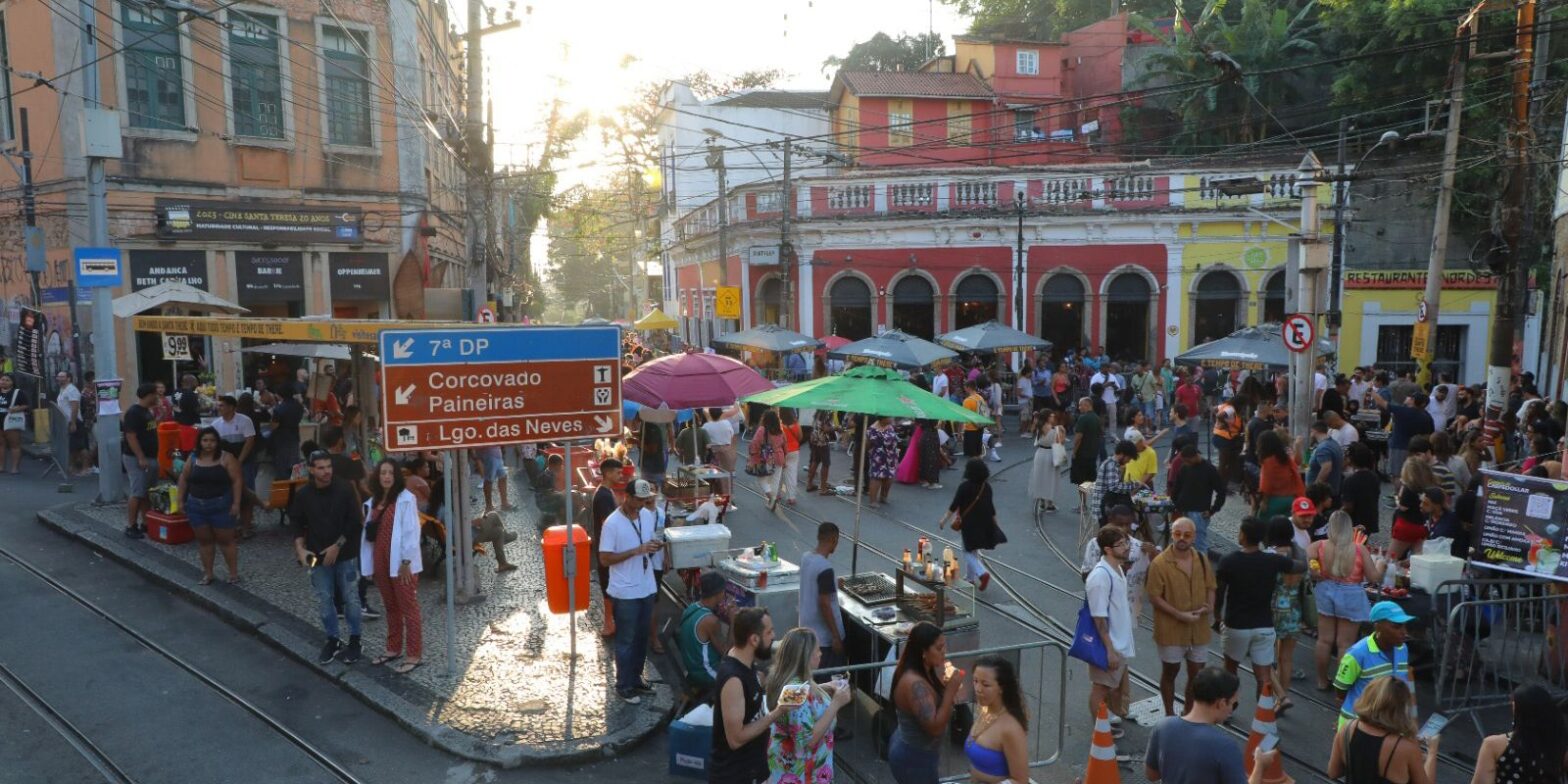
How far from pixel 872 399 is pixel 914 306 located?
23924mm

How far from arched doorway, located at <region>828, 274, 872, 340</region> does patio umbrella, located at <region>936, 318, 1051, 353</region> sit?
8.43 meters

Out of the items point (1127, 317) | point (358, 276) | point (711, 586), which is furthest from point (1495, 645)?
point (1127, 317)

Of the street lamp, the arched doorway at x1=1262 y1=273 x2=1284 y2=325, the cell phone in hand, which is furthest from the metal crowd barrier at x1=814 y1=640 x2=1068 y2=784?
the arched doorway at x1=1262 y1=273 x2=1284 y2=325

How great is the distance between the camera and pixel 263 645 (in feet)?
29.0

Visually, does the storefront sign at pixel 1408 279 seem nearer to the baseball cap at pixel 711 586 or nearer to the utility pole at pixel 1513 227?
the utility pole at pixel 1513 227

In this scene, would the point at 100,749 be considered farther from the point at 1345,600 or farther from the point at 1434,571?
the point at 1434,571

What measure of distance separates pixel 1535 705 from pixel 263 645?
8.86 metres

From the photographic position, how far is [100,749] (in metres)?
6.81

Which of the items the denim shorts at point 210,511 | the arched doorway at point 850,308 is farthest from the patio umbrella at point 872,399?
the arched doorway at point 850,308

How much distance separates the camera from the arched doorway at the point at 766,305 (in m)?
33.4

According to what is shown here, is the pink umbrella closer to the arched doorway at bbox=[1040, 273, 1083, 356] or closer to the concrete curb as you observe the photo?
the concrete curb

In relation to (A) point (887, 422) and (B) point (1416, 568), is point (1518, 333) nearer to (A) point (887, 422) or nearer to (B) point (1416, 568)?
(A) point (887, 422)

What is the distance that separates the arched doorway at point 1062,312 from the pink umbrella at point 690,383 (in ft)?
70.4

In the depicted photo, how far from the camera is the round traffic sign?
1336 centimetres
